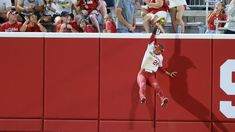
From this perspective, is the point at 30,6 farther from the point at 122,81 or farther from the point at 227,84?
the point at 227,84

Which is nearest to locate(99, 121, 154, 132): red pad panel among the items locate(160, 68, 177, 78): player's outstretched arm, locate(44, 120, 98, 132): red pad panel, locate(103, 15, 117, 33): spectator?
locate(44, 120, 98, 132): red pad panel

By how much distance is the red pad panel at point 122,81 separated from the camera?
9094 millimetres

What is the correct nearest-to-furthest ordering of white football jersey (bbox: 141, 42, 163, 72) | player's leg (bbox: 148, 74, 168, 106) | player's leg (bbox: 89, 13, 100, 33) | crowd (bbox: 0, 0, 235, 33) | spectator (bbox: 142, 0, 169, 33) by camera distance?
player's leg (bbox: 148, 74, 168, 106), white football jersey (bbox: 141, 42, 163, 72), spectator (bbox: 142, 0, 169, 33), crowd (bbox: 0, 0, 235, 33), player's leg (bbox: 89, 13, 100, 33)

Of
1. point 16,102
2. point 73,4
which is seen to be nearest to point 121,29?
point 73,4

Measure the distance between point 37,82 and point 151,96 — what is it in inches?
59.0

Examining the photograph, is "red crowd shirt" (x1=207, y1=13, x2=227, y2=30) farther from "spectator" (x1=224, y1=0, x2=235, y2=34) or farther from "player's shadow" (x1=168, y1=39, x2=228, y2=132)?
"player's shadow" (x1=168, y1=39, x2=228, y2=132)

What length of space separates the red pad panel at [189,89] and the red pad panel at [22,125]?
62.4 inches

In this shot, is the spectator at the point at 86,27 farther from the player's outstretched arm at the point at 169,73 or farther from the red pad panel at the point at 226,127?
the red pad panel at the point at 226,127

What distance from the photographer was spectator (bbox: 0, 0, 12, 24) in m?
11.7

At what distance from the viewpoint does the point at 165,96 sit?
9.05 meters

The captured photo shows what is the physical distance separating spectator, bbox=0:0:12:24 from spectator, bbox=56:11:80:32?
124 cm

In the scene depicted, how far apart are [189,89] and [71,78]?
1.53 meters

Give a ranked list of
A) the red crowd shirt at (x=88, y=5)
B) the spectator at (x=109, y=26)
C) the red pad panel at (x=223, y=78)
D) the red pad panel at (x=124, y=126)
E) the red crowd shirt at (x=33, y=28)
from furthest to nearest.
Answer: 1. the red crowd shirt at (x=88, y=5)
2. the spectator at (x=109, y=26)
3. the red crowd shirt at (x=33, y=28)
4. the red pad panel at (x=124, y=126)
5. the red pad panel at (x=223, y=78)

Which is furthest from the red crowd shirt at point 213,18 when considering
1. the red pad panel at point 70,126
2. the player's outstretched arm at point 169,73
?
the red pad panel at point 70,126
